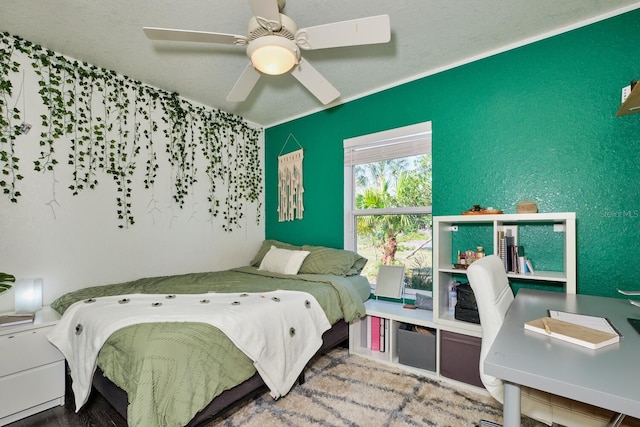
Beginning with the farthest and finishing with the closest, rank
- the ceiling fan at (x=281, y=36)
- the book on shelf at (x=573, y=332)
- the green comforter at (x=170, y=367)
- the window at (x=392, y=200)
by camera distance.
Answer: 1. the window at (x=392, y=200)
2. the ceiling fan at (x=281, y=36)
3. the green comforter at (x=170, y=367)
4. the book on shelf at (x=573, y=332)

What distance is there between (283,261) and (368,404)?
58.9 inches

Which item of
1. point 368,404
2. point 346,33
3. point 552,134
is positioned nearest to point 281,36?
point 346,33

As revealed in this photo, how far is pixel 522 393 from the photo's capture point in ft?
3.92

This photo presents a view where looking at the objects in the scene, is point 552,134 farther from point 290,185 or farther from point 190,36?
point 290,185

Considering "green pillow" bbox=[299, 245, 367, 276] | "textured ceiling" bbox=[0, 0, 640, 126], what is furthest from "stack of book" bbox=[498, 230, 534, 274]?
"textured ceiling" bbox=[0, 0, 640, 126]

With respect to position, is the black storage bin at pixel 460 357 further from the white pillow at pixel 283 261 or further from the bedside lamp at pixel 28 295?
the bedside lamp at pixel 28 295

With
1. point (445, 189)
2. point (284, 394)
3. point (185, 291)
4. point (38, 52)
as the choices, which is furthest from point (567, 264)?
point (38, 52)

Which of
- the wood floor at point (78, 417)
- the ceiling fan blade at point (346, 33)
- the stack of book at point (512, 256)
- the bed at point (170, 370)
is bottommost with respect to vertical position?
the wood floor at point (78, 417)

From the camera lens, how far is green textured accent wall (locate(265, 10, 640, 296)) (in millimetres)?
1855

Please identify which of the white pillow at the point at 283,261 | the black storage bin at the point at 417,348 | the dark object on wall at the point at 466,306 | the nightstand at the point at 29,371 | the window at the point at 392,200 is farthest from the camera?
the white pillow at the point at 283,261

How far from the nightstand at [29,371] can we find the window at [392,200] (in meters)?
2.41

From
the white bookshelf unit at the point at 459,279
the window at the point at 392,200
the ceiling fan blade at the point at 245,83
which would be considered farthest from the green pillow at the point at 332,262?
the ceiling fan blade at the point at 245,83

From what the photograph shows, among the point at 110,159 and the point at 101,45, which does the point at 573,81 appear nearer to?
the point at 101,45

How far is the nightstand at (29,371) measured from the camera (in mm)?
1693
